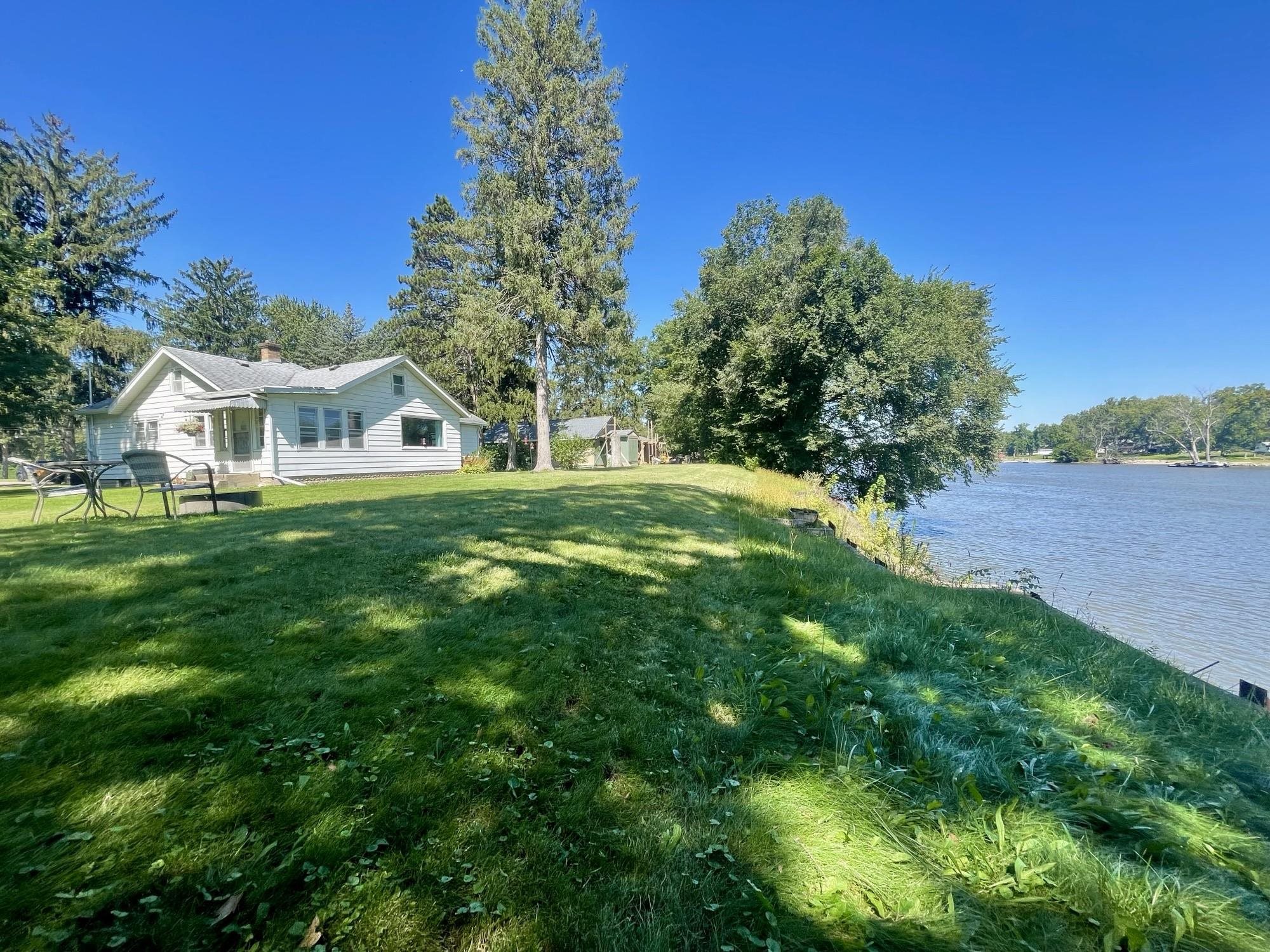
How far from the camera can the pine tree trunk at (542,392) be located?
1848cm

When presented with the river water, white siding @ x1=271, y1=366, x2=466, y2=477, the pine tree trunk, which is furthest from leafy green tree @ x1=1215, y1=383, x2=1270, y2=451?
white siding @ x1=271, y1=366, x2=466, y2=477

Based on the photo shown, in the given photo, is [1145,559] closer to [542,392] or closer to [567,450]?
[542,392]

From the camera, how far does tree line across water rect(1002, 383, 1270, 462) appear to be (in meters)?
58.4

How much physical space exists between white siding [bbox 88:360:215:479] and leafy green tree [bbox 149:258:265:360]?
23.5 metres

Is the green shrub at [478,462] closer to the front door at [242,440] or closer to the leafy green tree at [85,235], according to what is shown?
the front door at [242,440]

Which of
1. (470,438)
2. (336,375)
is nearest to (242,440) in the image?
(336,375)

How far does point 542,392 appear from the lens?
19031 mm

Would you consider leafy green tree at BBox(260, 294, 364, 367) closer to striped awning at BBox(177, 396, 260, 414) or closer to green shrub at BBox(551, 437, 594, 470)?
green shrub at BBox(551, 437, 594, 470)

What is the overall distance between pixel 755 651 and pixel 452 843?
77.8 inches

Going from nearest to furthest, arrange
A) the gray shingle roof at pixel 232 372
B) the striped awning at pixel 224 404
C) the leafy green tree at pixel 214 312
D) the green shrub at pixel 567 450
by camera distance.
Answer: the striped awning at pixel 224 404
the gray shingle roof at pixel 232 372
the green shrub at pixel 567 450
the leafy green tree at pixel 214 312

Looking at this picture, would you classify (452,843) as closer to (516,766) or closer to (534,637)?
(516,766)

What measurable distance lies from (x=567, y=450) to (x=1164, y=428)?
82.8 metres

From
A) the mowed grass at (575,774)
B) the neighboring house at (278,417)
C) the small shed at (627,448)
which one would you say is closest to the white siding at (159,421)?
the neighboring house at (278,417)

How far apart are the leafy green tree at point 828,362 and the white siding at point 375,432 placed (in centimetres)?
923
